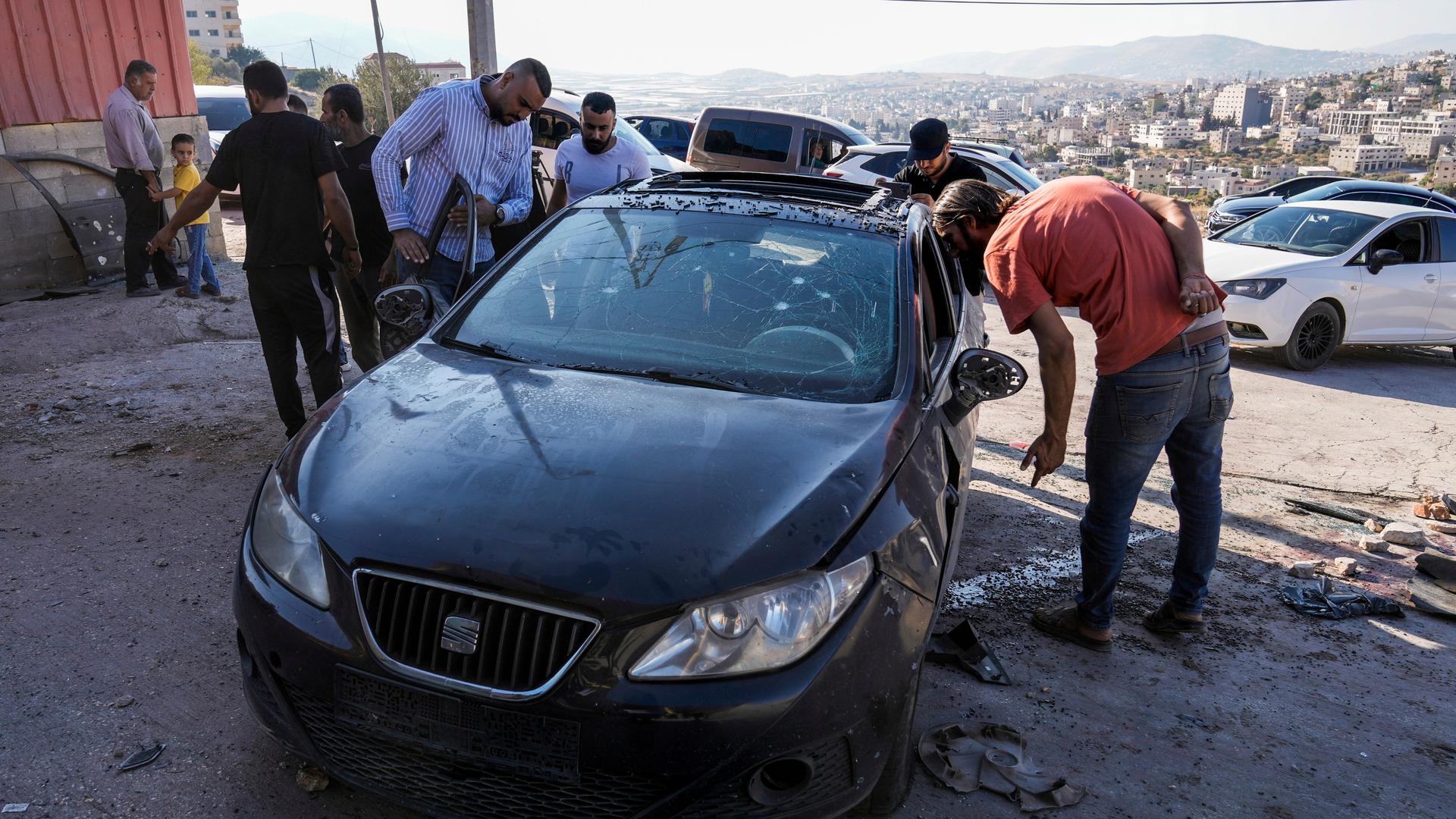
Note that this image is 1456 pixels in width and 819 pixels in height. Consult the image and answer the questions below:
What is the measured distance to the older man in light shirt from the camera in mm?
8578

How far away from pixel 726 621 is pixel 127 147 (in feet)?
28.7

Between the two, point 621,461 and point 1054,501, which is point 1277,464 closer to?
point 1054,501

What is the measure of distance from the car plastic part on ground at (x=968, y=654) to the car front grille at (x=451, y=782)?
1.58 metres

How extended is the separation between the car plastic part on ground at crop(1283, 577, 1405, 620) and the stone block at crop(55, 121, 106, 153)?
32.8 feet

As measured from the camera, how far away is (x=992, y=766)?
283 cm

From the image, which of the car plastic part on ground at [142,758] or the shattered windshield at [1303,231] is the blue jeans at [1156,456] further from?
the shattered windshield at [1303,231]

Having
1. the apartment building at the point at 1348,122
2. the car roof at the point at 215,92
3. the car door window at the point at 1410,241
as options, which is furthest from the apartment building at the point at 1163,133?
the car door window at the point at 1410,241

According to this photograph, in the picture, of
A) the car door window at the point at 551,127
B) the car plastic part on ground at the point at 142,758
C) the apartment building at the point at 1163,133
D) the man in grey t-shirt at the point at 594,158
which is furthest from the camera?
the apartment building at the point at 1163,133

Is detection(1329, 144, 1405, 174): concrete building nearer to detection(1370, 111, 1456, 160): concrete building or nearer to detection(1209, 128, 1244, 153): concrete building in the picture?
detection(1370, 111, 1456, 160): concrete building

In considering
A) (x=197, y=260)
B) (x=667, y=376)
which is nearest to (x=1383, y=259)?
(x=667, y=376)

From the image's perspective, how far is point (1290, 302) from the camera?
29.6 ft

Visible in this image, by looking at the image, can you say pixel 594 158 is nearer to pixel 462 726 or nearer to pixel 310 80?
pixel 462 726

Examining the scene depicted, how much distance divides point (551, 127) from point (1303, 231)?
9.70 meters

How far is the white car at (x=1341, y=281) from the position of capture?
9109 millimetres
